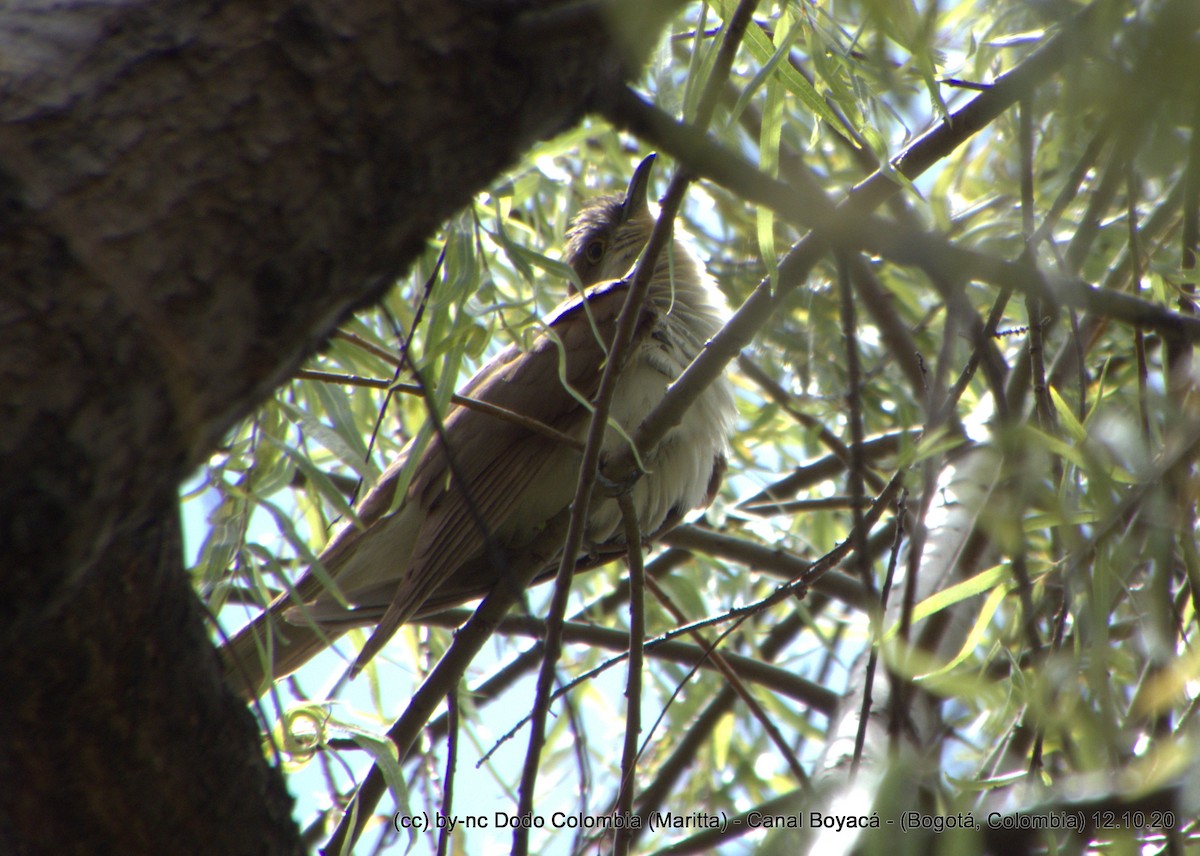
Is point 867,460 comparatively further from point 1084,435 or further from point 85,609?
point 85,609

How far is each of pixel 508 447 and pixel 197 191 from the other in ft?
6.34

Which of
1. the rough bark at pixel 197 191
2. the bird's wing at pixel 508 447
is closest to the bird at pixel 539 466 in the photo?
the bird's wing at pixel 508 447

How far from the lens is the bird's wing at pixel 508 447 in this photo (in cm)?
249

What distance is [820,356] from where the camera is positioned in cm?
304

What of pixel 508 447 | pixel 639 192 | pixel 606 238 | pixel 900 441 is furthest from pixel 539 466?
pixel 900 441

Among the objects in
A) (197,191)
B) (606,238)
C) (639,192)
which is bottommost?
(197,191)

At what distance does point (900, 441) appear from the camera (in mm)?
1166

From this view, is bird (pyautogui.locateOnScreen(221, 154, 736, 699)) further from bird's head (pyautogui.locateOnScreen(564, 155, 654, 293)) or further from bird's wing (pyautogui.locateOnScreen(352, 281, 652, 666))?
bird's head (pyautogui.locateOnScreen(564, 155, 654, 293))

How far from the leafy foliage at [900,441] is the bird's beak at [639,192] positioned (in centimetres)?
11

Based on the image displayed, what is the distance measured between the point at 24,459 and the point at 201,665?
1.64ft

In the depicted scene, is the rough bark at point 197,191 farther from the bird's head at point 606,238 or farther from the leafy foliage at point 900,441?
the bird's head at point 606,238

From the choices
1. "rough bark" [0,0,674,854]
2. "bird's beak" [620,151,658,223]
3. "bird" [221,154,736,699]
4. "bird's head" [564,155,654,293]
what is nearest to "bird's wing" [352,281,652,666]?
"bird" [221,154,736,699]

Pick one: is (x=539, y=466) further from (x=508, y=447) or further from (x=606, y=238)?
(x=606, y=238)

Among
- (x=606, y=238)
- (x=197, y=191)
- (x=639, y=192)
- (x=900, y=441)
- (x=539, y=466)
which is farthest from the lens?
(x=606, y=238)
